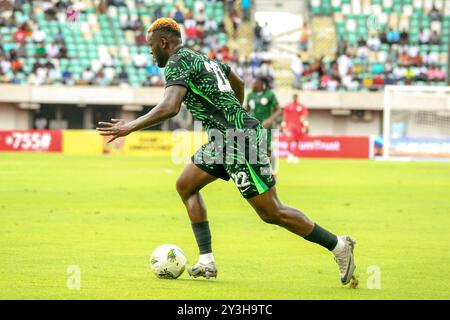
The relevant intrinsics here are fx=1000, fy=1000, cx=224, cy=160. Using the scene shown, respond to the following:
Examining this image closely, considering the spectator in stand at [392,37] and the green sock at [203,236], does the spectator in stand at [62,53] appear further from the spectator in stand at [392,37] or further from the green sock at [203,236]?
the green sock at [203,236]

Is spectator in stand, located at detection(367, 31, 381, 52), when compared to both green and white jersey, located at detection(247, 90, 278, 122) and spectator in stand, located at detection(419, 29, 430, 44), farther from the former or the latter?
green and white jersey, located at detection(247, 90, 278, 122)

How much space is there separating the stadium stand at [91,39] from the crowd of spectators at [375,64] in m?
4.10

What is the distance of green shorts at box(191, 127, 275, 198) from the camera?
9242 millimetres

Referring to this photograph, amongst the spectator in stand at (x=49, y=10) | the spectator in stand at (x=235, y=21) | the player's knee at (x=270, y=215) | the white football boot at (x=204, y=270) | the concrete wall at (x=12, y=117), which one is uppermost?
the spectator in stand at (x=49, y=10)

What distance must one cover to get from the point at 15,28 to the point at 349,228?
122ft

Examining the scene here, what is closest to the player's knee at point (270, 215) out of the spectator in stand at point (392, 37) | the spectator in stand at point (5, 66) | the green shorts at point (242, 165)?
the green shorts at point (242, 165)

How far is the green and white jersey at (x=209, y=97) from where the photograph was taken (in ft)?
30.8

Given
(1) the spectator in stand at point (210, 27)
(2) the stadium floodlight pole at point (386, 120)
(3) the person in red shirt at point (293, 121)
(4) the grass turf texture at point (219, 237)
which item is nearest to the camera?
(4) the grass turf texture at point (219, 237)

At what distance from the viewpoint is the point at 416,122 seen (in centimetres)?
4369

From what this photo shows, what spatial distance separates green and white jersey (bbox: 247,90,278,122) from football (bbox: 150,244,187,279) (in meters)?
13.9

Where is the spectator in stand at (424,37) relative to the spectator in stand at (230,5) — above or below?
below

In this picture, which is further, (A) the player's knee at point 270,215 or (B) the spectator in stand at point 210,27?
(B) the spectator in stand at point 210,27
